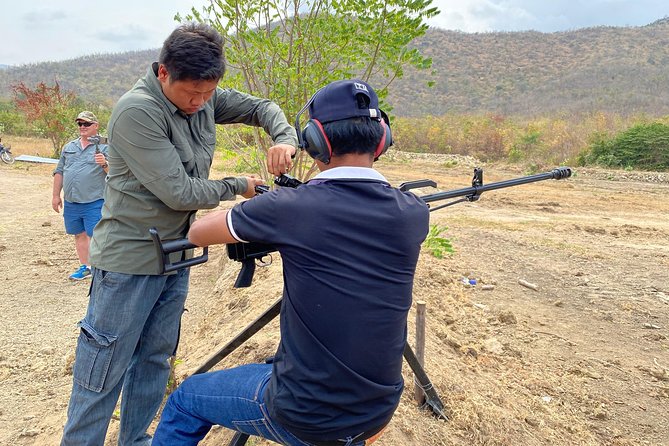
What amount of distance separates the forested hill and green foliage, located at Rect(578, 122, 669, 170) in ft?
70.2

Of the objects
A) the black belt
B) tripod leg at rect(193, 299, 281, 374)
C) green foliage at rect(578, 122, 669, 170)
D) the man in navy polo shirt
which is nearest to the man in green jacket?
tripod leg at rect(193, 299, 281, 374)

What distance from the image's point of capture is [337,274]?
157 cm

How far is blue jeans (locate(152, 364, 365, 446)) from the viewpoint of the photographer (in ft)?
5.84

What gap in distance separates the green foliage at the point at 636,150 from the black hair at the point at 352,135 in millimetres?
18830

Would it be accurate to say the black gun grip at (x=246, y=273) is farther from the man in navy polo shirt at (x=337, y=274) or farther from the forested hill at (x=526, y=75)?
the forested hill at (x=526, y=75)

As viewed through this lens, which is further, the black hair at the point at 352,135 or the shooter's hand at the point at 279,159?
the shooter's hand at the point at 279,159

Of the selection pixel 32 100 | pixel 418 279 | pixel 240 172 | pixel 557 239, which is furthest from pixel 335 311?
pixel 32 100

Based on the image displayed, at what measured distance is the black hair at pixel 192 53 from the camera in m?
1.91

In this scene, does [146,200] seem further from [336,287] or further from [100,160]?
[100,160]

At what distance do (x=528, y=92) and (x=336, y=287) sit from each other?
5450cm

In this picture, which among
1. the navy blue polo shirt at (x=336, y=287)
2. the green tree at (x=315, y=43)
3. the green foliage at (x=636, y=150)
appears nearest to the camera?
the navy blue polo shirt at (x=336, y=287)

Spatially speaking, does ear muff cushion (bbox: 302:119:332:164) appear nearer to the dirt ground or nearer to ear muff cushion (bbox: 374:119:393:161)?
ear muff cushion (bbox: 374:119:393:161)

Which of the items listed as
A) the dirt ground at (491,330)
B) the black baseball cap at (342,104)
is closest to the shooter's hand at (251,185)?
the black baseball cap at (342,104)

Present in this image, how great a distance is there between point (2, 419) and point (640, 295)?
262 inches
